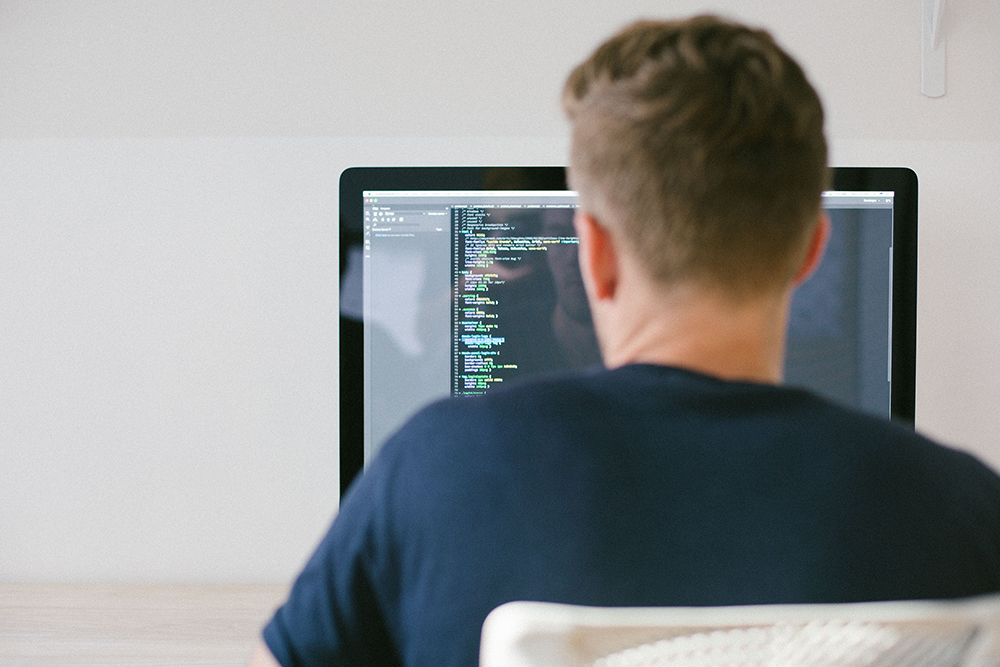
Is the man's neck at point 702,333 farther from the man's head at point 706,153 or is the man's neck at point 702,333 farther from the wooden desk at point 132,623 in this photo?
the wooden desk at point 132,623

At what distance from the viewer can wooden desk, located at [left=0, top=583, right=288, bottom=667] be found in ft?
3.05

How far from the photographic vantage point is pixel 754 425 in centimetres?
44

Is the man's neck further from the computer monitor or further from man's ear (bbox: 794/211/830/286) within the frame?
the computer monitor

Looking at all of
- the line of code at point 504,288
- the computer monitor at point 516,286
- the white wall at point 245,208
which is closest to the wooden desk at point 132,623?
the white wall at point 245,208

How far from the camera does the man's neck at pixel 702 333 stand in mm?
489

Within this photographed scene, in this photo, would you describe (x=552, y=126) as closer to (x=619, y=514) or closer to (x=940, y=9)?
(x=940, y=9)

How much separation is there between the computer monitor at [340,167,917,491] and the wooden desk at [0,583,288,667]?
0.86ft

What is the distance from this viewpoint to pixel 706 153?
463 mm

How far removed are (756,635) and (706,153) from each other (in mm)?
271

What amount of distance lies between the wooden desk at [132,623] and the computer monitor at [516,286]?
0.86 feet

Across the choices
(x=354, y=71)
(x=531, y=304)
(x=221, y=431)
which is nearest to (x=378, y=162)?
(x=354, y=71)

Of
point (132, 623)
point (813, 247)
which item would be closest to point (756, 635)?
point (813, 247)

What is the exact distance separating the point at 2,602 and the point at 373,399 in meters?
0.64

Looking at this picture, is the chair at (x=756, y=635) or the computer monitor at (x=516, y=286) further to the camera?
the computer monitor at (x=516, y=286)
